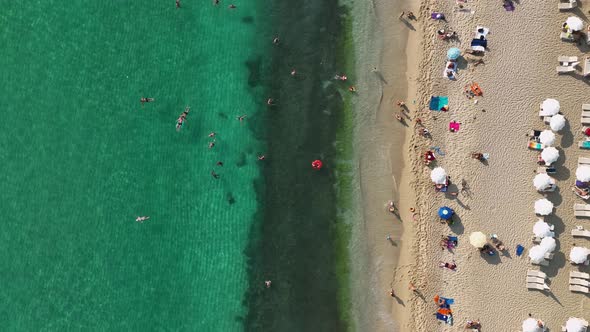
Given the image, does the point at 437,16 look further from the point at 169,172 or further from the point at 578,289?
the point at 169,172

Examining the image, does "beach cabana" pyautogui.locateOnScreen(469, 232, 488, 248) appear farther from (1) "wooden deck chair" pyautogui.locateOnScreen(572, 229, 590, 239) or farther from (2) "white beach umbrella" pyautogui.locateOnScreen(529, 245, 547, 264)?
(1) "wooden deck chair" pyautogui.locateOnScreen(572, 229, 590, 239)

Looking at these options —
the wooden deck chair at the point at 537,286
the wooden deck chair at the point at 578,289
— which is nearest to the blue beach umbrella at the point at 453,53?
the wooden deck chair at the point at 537,286

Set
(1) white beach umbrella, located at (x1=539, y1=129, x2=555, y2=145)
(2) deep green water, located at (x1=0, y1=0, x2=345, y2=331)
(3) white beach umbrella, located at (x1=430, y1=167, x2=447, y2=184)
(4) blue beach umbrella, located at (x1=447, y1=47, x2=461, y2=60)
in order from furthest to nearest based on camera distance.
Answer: (2) deep green water, located at (x1=0, y1=0, x2=345, y2=331), (4) blue beach umbrella, located at (x1=447, y1=47, x2=461, y2=60), (3) white beach umbrella, located at (x1=430, y1=167, x2=447, y2=184), (1) white beach umbrella, located at (x1=539, y1=129, x2=555, y2=145)

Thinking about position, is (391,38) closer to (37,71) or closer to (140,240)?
(140,240)

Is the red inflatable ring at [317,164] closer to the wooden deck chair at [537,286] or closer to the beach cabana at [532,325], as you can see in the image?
the wooden deck chair at [537,286]

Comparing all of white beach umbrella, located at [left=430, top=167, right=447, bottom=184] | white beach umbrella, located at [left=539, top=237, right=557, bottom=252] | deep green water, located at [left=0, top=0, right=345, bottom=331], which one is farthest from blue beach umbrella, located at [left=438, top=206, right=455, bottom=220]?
deep green water, located at [left=0, top=0, right=345, bottom=331]

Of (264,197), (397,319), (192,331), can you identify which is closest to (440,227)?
(397,319)
